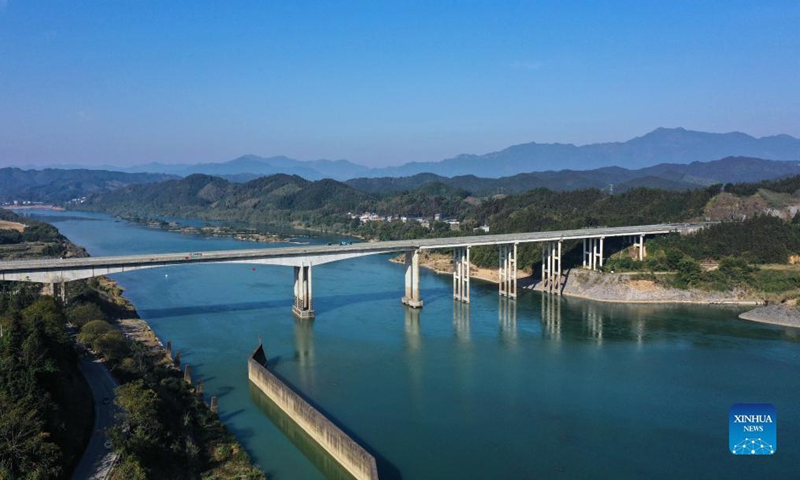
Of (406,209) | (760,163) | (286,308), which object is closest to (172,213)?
(406,209)

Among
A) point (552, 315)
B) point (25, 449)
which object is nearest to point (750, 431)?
point (25, 449)

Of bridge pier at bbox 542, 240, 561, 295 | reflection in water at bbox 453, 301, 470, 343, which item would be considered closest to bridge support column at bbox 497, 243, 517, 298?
bridge pier at bbox 542, 240, 561, 295

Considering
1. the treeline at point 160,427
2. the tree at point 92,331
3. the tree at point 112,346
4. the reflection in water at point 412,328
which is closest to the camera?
the treeline at point 160,427

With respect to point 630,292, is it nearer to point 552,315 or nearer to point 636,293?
point 636,293

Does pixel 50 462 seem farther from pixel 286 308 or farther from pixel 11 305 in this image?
pixel 286 308

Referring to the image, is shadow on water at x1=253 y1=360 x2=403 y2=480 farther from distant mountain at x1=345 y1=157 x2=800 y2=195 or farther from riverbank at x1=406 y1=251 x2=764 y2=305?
distant mountain at x1=345 y1=157 x2=800 y2=195

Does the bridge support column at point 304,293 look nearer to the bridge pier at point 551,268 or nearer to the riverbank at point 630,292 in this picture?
the bridge pier at point 551,268

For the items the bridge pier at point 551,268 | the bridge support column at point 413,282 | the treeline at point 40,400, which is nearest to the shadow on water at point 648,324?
the bridge pier at point 551,268

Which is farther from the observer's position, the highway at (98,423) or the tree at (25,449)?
the highway at (98,423)
